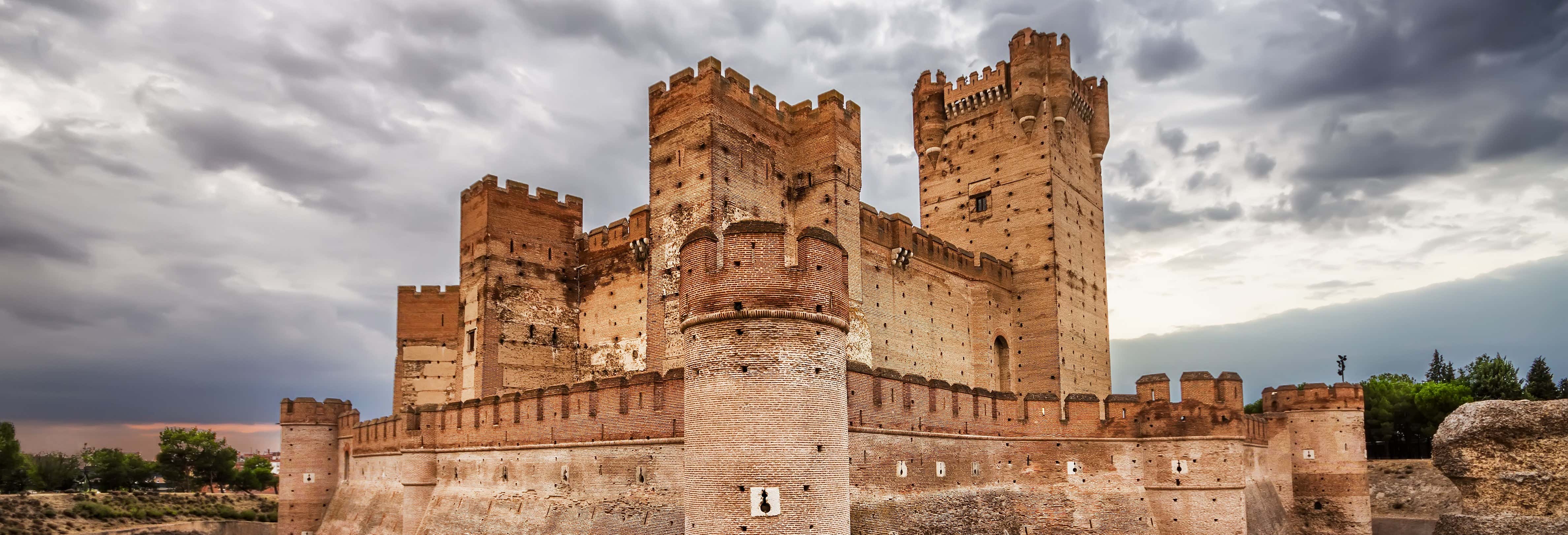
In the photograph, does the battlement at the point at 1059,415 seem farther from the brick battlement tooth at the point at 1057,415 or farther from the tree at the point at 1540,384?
the tree at the point at 1540,384

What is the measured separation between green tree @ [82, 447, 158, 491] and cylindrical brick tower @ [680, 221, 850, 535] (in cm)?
5156

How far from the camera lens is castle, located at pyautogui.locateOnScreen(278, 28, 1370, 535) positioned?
13852 mm

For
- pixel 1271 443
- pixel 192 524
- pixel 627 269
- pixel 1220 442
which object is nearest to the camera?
pixel 1220 442

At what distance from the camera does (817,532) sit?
13258 millimetres

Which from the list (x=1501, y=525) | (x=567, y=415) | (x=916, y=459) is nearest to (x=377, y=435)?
(x=567, y=415)

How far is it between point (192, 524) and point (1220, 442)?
1687 inches

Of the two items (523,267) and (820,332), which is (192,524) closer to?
(523,267)

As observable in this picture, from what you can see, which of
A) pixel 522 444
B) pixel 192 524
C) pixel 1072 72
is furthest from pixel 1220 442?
pixel 192 524

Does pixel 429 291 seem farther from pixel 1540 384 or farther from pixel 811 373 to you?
pixel 1540 384

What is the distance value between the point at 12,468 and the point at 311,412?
30.2m

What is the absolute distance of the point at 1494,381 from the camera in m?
47.4

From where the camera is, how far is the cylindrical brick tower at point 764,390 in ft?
43.4

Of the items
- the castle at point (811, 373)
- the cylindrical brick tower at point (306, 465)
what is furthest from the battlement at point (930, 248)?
the cylindrical brick tower at point (306, 465)

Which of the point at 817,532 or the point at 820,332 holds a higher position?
the point at 820,332
